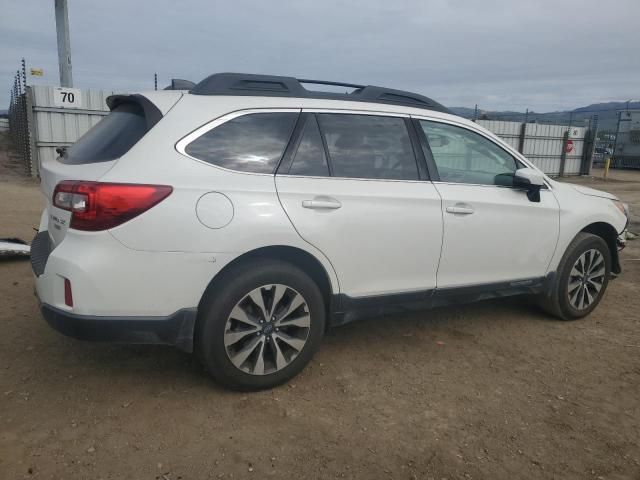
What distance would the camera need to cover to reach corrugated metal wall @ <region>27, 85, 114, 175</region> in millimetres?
12359

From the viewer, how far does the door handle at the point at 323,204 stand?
3.02 m

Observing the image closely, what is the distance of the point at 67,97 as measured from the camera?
41.3ft

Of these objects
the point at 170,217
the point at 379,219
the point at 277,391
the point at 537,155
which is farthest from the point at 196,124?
the point at 537,155

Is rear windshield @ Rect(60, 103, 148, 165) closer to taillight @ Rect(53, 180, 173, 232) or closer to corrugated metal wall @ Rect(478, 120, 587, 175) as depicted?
taillight @ Rect(53, 180, 173, 232)

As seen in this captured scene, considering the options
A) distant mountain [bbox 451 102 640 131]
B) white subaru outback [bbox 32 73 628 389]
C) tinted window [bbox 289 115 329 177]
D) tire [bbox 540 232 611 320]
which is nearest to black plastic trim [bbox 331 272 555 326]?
white subaru outback [bbox 32 73 628 389]

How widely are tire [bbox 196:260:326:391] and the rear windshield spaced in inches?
34.0

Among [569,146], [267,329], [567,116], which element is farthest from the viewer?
[567,116]

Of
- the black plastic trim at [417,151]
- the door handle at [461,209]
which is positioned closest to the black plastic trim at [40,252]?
the black plastic trim at [417,151]

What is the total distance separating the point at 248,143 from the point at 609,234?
11.0ft

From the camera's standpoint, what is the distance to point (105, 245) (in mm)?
2580

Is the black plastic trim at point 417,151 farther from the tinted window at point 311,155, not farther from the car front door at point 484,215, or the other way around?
the tinted window at point 311,155

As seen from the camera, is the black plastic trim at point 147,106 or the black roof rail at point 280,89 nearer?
the black plastic trim at point 147,106

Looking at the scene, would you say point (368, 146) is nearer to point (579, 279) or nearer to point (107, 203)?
point (107, 203)

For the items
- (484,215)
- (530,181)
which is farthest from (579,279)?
(484,215)
